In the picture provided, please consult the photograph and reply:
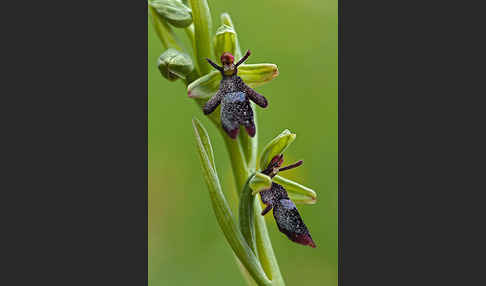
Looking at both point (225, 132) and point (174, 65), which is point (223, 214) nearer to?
point (225, 132)

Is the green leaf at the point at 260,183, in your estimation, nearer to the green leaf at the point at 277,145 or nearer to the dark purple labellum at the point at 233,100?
the green leaf at the point at 277,145

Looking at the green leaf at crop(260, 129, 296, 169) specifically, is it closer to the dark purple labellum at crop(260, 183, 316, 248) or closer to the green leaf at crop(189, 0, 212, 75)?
the dark purple labellum at crop(260, 183, 316, 248)

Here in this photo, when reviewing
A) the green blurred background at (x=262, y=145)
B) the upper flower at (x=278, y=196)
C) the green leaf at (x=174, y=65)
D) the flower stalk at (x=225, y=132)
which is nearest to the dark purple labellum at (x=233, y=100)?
the flower stalk at (x=225, y=132)

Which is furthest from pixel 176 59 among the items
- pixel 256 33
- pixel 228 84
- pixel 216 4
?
pixel 256 33

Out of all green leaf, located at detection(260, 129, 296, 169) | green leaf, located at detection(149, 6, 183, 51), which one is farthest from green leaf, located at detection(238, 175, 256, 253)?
green leaf, located at detection(149, 6, 183, 51)

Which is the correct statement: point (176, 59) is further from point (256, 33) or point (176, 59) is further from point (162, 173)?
point (256, 33)

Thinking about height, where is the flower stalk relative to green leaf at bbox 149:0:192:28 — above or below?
below
